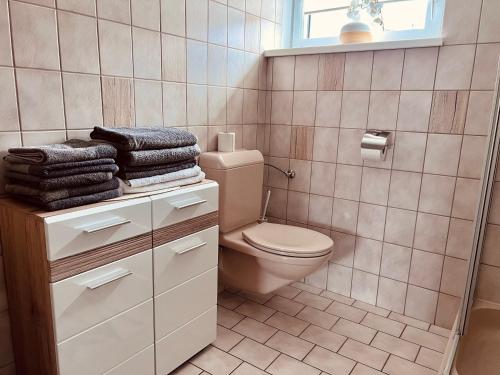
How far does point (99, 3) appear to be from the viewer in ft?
4.60

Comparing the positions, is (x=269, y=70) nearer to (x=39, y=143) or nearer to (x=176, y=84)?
(x=176, y=84)

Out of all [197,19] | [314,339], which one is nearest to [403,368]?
[314,339]

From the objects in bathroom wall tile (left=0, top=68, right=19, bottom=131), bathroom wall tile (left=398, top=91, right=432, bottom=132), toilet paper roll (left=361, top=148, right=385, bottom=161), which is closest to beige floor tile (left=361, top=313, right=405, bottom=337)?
toilet paper roll (left=361, top=148, right=385, bottom=161)

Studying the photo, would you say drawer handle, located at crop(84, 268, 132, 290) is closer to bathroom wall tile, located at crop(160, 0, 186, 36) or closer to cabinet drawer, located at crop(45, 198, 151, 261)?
cabinet drawer, located at crop(45, 198, 151, 261)

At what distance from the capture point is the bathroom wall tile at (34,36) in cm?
120

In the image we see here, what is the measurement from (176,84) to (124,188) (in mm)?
Answer: 653

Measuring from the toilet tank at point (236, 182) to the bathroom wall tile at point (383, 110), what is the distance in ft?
2.07

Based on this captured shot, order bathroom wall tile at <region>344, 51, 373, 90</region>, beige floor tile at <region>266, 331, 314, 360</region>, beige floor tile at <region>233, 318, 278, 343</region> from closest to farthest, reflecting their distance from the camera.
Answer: beige floor tile at <region>266, 331, 314, 360</region> → beige floor tile at <region>233, 318, 278, 343</region> → bathroom wall tile at <region>344, 51, 373, 90</region>

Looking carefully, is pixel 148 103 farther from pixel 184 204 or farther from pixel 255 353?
pixel 255 353

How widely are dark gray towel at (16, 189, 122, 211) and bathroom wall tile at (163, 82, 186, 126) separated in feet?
1.89

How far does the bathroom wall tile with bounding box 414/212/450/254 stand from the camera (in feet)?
6.20

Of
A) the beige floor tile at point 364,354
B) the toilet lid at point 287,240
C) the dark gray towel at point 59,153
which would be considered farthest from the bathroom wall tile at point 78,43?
the beige floor tile at point 364,354

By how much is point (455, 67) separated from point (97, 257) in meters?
1.70

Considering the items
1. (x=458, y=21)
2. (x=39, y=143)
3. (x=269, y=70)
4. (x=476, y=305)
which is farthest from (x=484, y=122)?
(x=39, y=143)
